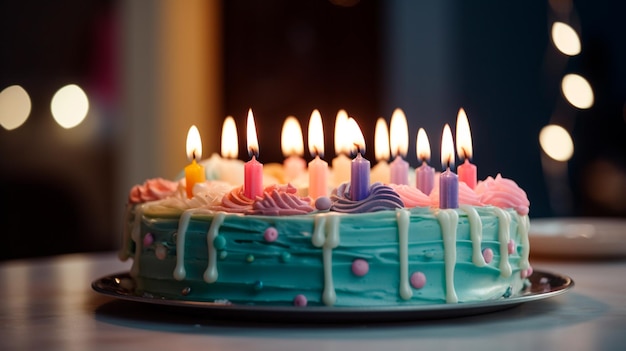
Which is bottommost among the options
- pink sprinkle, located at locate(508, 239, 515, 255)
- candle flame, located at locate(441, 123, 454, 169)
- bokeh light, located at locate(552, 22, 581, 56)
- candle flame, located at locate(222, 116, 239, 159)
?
pink sprinkle, located at locate(508, 239, 515, 255)

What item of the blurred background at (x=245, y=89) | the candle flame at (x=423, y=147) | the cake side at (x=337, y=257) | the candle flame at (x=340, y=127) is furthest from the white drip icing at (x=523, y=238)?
the blurred background at (x=245, y=89)

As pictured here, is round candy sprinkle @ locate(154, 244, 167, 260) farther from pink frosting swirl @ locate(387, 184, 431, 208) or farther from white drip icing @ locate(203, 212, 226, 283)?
pink frosting swirl @ locate(387, 184, 431, 208)

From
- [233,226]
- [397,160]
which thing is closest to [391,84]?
[397,160]

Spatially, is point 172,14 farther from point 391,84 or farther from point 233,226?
point 233,226

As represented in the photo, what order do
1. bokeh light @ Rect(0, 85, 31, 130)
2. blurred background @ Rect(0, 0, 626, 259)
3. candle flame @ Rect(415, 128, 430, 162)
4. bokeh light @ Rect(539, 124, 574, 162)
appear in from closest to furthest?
candle flame @ Rect(415, 128, 430, 162), bokeh light @ Rect(539, 124, 574, 162), blurred background @ Rect(0, 0, 626, 259), bokeh light @ Rect(0, 85, 31, 130)

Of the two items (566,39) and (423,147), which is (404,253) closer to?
(423,147)

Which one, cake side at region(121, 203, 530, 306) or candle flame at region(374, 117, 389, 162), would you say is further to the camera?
candle flame at region(374, 117, 389, 162)

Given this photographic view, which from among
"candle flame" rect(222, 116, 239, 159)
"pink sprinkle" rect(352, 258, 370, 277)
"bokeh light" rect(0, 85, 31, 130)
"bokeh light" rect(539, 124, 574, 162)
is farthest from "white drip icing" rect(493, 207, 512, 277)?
"bokeh light" rect(0, 85, 31, 130)

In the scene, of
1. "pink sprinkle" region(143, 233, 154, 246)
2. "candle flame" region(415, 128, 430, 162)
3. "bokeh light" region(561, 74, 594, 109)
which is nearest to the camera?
"pink sprinkle" region(143, 233, 154, 246)
